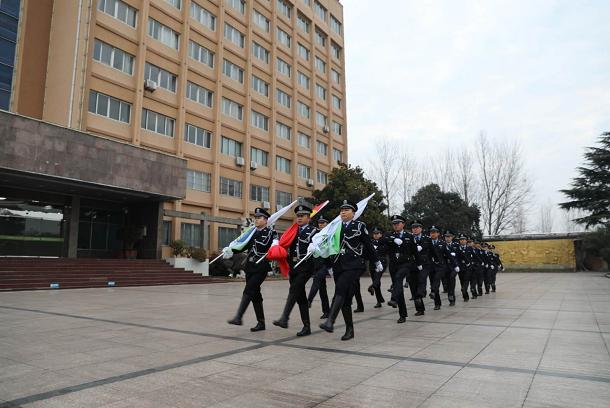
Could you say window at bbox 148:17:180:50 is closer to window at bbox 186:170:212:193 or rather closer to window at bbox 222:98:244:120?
window at bbox 222:98:244:120

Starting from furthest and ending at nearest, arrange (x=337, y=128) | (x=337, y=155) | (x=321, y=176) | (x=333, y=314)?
(x=337, y=128)
(x=337, y=155)
(x=321, y=176)
(x=333, y=314)

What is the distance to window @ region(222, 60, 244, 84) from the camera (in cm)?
3288

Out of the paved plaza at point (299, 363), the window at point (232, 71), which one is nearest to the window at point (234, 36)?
the window at point (232, 71)

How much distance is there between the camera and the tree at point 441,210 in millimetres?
43438

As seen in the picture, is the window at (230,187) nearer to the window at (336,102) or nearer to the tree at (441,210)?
the tree at (441,210)

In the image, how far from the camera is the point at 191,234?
2866cm

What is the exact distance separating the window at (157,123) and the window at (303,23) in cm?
2052

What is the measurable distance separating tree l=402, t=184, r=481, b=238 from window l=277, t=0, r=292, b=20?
841 inches

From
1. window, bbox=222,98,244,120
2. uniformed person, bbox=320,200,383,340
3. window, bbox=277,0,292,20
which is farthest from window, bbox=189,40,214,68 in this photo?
uniformed person, bbox=320,200,383,340

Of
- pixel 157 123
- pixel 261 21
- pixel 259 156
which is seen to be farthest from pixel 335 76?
pixel 157 123

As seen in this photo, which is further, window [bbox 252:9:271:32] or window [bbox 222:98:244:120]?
window [bbox 252:9:271:32]

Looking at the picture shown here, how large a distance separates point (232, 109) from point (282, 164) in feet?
23.2

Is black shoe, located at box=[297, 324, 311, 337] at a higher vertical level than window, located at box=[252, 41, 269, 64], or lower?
lower

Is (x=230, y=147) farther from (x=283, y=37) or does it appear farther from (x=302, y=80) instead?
(x=283, y=37)
